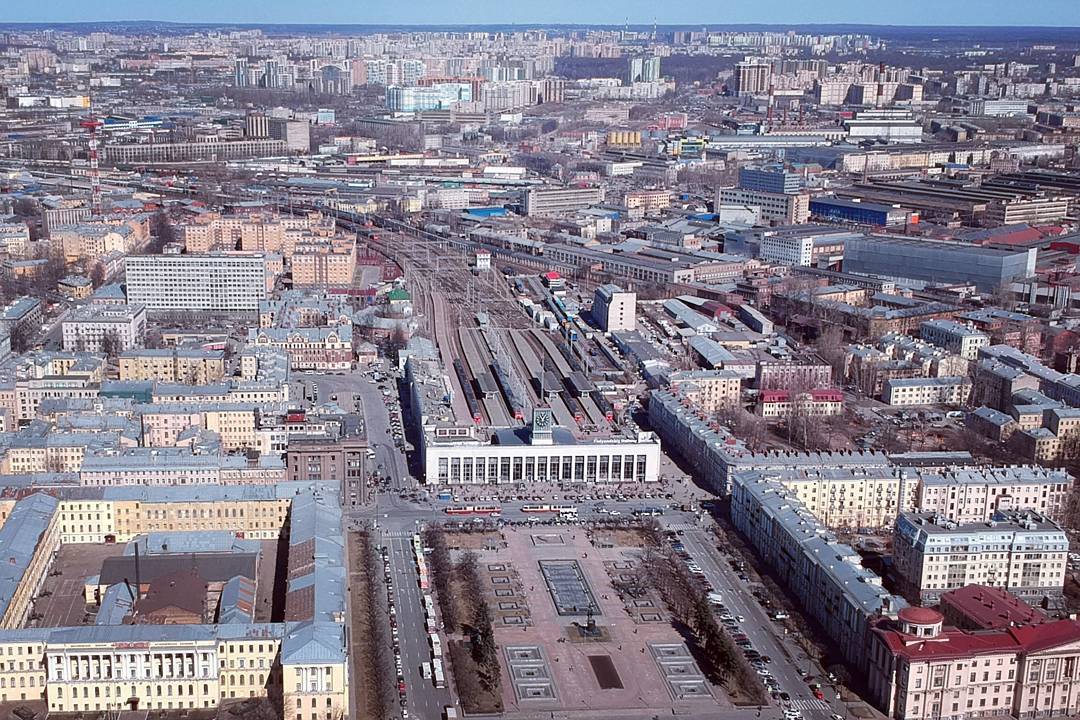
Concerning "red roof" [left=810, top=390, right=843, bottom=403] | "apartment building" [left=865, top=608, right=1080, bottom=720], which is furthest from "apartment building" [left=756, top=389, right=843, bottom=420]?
"apartment building" [left=865, top=608, right=1080, bottom=720]

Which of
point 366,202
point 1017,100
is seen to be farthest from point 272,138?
point 1017,100

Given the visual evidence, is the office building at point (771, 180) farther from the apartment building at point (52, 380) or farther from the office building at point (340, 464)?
the office building at point (340, 464)

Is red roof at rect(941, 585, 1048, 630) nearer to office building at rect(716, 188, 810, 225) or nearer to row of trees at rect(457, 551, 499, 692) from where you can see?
row of trees at rect(457, 551, 499, 692)

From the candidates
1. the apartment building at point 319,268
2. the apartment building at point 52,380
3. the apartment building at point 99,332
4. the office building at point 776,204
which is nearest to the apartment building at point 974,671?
the apartment building at point 52,380

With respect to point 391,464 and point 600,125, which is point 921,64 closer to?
point 600,125

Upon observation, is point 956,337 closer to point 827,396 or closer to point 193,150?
point 827,396

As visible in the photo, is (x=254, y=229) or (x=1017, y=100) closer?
(x=254, y=229)

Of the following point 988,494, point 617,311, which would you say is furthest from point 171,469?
point 617,311
